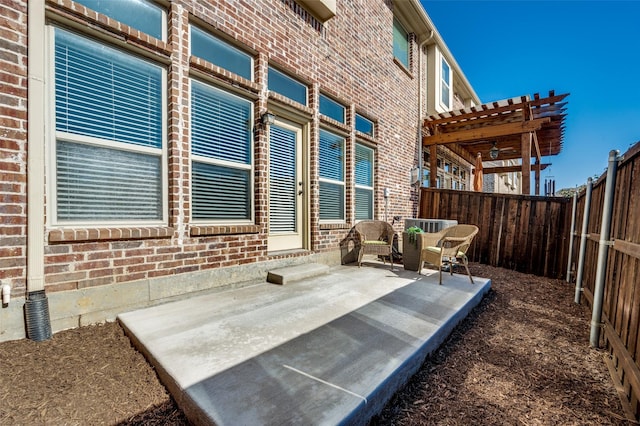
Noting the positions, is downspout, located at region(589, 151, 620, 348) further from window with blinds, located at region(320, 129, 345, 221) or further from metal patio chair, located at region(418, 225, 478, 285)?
window with blinds, located at region(320, 129, 345, 221)

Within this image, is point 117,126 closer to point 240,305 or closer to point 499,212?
point 240,305

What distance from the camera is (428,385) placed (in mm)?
1928

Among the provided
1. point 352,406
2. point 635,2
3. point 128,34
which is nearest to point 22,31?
point 128,34

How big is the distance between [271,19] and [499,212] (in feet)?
18.9

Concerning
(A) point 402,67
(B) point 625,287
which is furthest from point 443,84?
(B) point 625,287

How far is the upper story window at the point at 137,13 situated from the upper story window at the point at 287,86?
147 cm

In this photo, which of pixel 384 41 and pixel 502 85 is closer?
pixel 384 41

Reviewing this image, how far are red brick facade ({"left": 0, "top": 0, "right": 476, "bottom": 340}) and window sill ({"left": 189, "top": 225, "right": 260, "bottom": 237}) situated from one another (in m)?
0.01

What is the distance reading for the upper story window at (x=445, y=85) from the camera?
30.1 ft

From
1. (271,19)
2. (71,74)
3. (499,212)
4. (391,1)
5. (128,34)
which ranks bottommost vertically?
(499,212)

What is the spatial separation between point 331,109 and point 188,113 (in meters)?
2.80

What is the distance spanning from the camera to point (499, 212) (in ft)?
20.3

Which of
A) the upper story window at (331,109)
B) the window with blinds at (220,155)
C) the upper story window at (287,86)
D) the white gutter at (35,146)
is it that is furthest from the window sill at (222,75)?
the upper story window at (331,109)

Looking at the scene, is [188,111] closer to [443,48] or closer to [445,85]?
[443,48]
